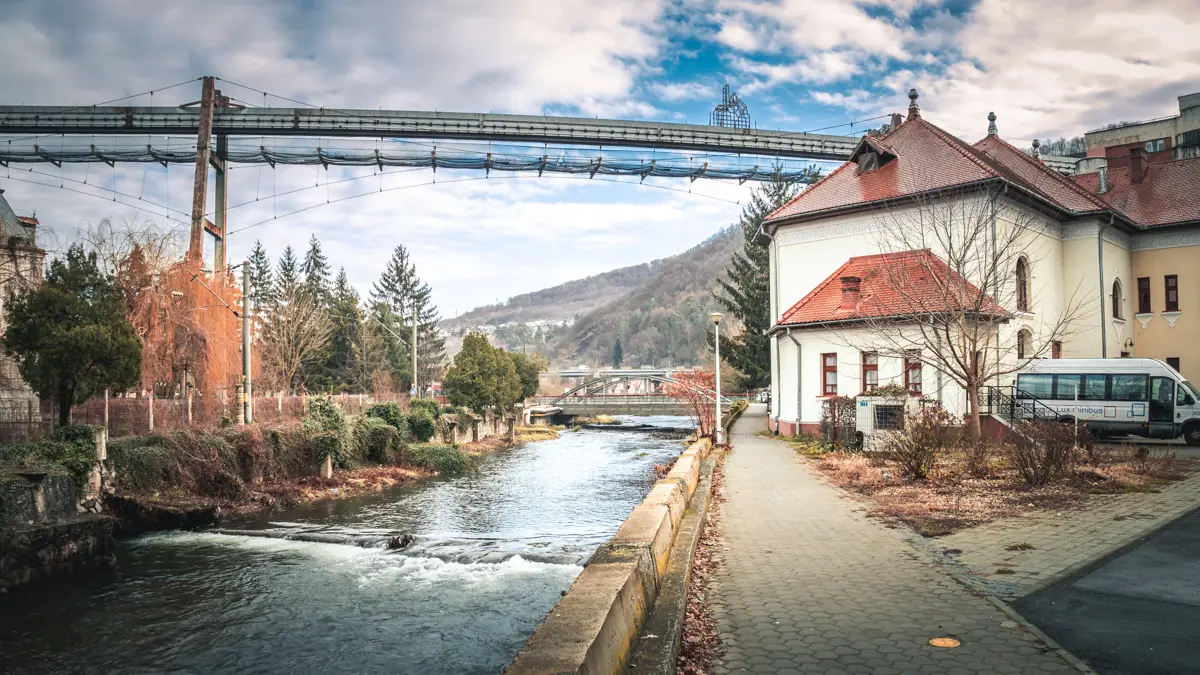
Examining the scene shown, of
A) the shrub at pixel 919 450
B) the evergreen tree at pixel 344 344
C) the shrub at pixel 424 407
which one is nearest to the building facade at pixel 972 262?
the shrub at pixel 919 450

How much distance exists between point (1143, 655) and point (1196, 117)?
69.6m

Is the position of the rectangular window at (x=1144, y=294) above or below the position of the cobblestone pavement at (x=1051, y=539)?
above

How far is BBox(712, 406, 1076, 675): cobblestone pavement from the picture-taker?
5281mm

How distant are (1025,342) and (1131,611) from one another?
2329 centimetres

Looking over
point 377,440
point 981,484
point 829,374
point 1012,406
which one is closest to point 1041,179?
point 1012,406

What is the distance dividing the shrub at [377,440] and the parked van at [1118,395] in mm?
23136

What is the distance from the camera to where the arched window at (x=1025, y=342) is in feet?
86.1

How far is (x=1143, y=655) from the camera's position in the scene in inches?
207

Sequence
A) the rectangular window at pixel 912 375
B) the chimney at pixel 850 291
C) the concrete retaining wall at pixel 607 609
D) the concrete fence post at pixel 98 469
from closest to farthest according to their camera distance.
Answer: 1. the concrete retaining wall at pixel 607 609
2. the concrete fence post at pixel 98 469
3. the rectangular window at pixel 912 375
4. the chimney at pixel 850 291

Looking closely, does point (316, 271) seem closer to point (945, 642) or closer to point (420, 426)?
point (420, 426)

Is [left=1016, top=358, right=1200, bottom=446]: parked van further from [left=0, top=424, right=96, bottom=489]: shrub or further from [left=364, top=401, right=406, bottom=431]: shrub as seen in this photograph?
[left=0, top=424, right=96, bottom=489]: shrub

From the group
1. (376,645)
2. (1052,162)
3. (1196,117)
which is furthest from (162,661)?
(1196,117)

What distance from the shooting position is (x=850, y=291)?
25922 millimetres

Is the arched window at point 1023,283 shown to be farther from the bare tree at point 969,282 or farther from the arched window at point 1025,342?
the arched window at point 1025,342
